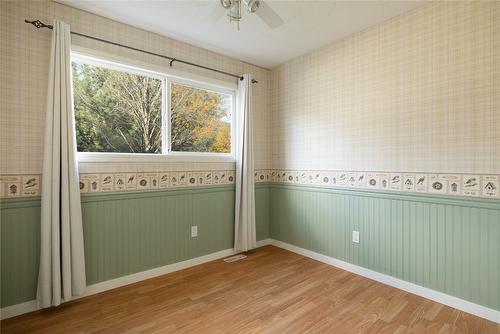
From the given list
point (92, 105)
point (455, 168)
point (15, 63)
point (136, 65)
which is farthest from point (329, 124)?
point (15, 63)

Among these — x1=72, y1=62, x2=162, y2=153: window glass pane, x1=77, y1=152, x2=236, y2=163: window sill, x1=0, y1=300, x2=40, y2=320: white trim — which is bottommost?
x1=0, y1=300, x2=40, y2=320: white trim

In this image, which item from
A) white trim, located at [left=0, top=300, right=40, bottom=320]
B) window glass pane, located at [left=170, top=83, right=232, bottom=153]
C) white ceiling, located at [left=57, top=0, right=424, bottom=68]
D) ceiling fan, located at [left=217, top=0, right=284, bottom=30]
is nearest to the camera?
ceiling fan, located at [left=217, top=0, right=284, bottom=30]

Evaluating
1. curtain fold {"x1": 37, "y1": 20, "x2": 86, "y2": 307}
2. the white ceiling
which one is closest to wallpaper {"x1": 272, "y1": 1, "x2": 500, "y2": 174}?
the white ceiling

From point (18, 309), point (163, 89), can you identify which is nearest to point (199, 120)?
point (163, 89)

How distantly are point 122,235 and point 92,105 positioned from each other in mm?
1267

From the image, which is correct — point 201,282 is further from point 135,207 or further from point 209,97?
point 209,97

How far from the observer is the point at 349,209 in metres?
2.91

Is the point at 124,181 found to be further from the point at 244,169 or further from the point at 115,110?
the point at 244,169

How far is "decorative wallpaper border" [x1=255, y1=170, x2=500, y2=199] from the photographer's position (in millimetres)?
2052

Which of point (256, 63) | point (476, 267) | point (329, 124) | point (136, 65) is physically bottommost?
point (476, 267)

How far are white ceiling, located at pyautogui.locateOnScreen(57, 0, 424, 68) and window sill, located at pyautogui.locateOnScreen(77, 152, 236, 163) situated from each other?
127cm

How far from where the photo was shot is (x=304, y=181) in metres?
3.39

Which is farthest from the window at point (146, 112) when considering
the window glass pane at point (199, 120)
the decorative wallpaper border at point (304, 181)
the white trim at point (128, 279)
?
the white trim at point (128, 279)

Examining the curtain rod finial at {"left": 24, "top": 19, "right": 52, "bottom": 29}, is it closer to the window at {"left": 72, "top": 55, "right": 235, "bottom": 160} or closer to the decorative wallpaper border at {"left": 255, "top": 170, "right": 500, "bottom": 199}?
the window at {"left": 72, "top": 55, "right": 235, "bottom": 160}
